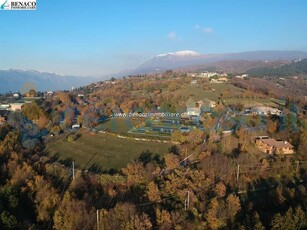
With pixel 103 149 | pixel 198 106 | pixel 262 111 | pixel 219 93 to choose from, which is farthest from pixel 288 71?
pixel 103 149

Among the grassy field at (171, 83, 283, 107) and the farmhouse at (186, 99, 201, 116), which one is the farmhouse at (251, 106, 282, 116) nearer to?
the grassy field at (171, 83, 283, 107)

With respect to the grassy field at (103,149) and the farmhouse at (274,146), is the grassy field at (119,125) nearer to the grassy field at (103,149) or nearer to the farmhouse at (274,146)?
the grassy field at (103,149)

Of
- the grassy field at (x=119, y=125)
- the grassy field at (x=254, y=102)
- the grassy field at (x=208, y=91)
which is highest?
the grassy field at (x=208, y=91)

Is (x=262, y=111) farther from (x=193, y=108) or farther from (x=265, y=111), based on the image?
(x=193, y=108)

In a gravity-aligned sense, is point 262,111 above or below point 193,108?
below

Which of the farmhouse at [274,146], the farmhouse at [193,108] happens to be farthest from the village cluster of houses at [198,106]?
the farmhouse at [274,146]

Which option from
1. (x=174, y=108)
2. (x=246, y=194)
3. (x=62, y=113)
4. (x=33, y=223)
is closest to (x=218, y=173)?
(x=246, y=194)

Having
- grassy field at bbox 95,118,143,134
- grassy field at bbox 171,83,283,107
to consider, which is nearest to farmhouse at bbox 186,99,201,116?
grassy field at bbox 171,83,283,107
